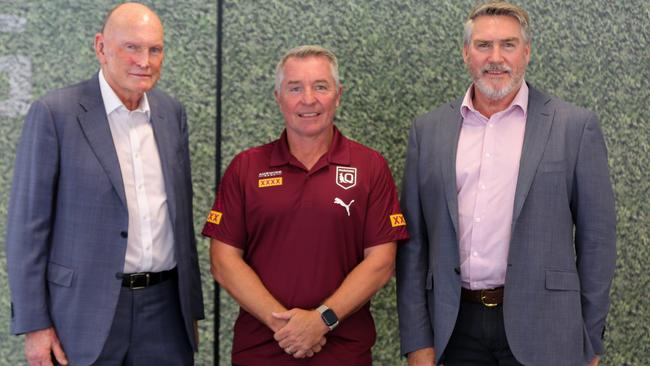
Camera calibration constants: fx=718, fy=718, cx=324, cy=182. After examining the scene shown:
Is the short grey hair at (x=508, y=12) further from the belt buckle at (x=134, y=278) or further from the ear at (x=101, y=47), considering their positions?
the belt buckle at (x=134, y=278)

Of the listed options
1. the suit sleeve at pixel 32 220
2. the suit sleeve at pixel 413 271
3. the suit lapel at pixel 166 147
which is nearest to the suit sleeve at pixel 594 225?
the suit sleeve at pixel 413 271

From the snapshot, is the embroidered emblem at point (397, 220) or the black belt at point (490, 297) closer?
the black belt at point (490, 297)

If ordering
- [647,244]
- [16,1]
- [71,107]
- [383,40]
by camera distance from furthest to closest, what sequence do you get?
1. [647,244]
2. [383,40]
3. [16,1]
4. [71,107]

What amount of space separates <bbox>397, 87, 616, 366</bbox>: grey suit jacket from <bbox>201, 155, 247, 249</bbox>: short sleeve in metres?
0.51

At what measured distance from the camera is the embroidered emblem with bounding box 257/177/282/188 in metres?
1.94

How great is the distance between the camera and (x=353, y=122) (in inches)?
104

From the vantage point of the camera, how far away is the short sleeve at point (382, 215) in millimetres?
1941

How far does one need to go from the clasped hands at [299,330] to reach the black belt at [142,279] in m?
0.32

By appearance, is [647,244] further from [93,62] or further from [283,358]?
[93,62]

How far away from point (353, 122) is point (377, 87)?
16cm

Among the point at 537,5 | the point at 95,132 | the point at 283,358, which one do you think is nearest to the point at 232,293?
the point at 283,358

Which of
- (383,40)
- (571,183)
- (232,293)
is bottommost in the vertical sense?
(232,293)

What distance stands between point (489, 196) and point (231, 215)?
692mm

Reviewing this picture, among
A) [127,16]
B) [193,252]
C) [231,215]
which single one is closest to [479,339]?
[231,215]
